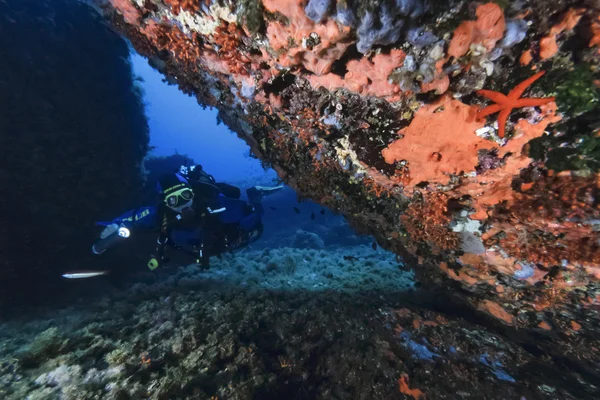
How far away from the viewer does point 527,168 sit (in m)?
3.05

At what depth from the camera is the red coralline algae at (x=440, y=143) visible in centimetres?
287

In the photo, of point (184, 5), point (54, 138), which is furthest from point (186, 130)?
point (184, 5)

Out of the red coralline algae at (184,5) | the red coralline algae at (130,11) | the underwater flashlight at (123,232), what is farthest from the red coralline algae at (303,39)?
the underwater flashlight at (123,232)

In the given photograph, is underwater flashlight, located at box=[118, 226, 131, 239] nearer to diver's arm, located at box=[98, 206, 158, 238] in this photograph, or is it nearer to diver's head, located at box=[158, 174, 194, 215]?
diver's arm, located at box=[98, 206, 158, 238]

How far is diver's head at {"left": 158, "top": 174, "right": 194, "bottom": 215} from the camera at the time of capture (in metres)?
6.90

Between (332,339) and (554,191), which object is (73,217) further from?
(554,191)

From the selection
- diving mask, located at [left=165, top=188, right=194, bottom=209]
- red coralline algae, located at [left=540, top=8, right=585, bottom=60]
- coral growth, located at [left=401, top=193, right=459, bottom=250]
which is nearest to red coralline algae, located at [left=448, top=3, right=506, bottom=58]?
red coralline algae, located at [left=540, top=8, right=585, bottom=60]

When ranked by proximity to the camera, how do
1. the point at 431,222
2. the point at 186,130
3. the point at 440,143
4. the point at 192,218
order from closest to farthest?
the point at 440,143
the point at 431,222
the point at 192,218
the point at 186,130

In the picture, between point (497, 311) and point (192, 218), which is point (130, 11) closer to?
point (192, 218)

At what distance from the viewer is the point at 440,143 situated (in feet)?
10.3

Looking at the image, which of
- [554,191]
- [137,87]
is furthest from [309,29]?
[137,87]

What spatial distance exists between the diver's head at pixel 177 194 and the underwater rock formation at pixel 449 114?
2.81 m

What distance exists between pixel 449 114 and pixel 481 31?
0.77 m

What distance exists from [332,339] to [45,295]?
10.8 m
